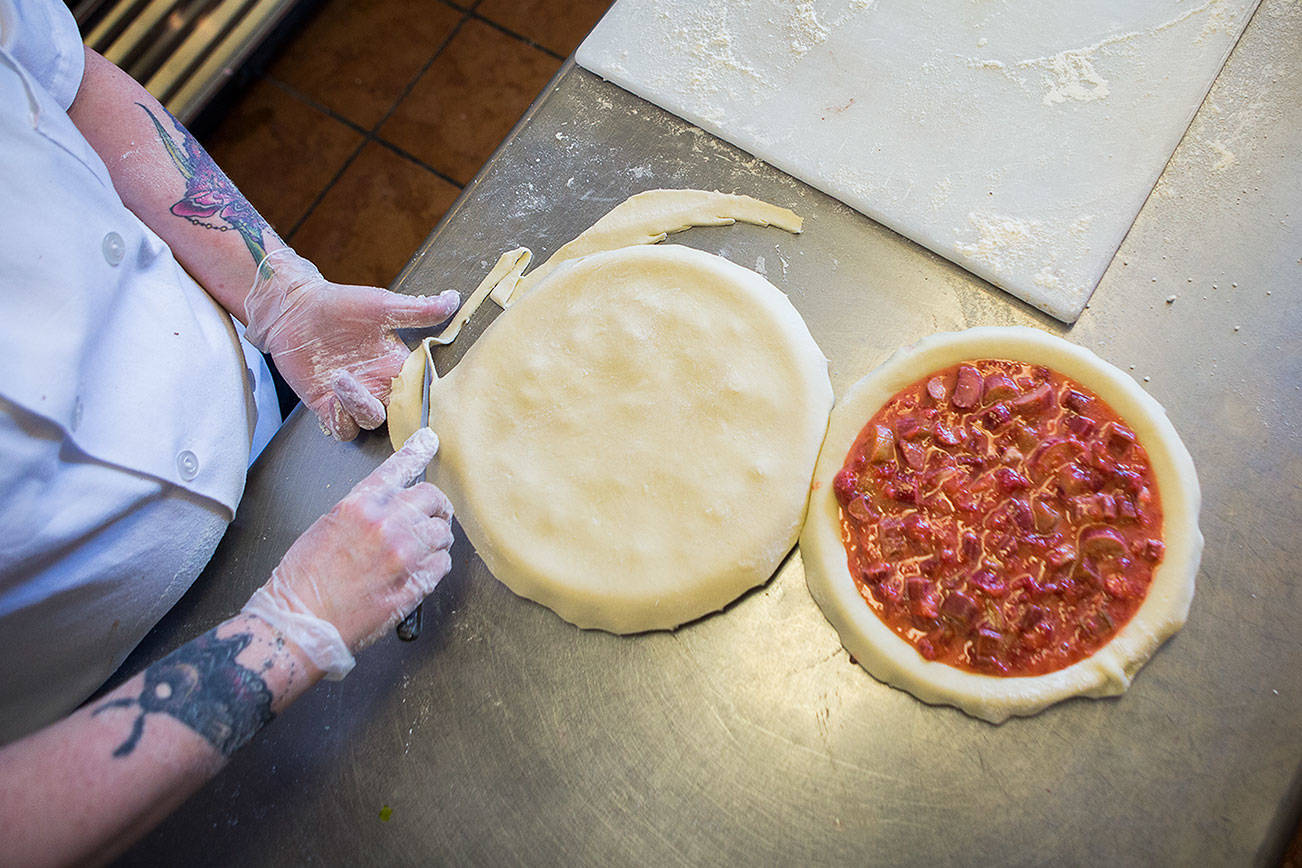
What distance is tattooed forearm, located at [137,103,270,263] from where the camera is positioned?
147 cm

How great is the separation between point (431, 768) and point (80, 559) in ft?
2.14

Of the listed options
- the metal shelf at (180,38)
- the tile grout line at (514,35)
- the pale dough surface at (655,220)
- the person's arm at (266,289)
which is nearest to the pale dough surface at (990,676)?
the pale dough surface at (655,220)

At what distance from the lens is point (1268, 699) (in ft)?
3.86

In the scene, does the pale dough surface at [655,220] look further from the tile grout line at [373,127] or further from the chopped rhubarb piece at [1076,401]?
the tile grout line at [373,127]

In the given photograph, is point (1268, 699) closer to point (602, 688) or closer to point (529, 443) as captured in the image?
point (602, 688)

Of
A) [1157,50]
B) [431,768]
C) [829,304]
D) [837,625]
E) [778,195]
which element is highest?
[1157,50]

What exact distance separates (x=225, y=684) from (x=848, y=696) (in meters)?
0.98

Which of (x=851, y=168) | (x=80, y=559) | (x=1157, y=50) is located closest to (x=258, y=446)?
(x=80, y=559)

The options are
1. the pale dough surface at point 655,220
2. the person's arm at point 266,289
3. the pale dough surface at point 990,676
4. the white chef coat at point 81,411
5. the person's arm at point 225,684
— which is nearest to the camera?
the person's arm at point 225,684

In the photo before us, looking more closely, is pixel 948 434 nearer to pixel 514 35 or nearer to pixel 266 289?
pixel 266 289

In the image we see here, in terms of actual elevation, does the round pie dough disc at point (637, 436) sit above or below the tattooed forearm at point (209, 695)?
above

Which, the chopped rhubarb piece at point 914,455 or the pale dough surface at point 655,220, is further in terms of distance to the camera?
the pale dough surface at point 655,220

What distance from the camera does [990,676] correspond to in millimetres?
1195

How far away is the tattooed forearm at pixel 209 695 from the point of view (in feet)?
3.48
